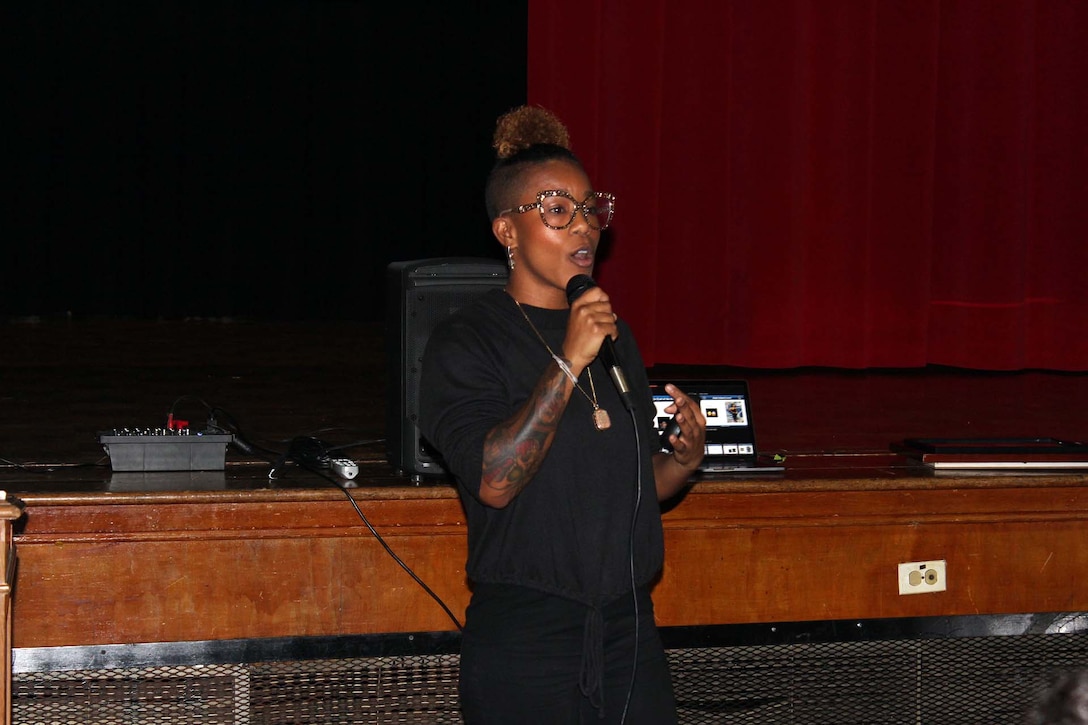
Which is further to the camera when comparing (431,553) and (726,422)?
(726,422)

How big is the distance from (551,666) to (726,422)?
42.8 inches

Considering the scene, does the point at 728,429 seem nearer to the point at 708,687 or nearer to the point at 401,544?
the point at 708,687

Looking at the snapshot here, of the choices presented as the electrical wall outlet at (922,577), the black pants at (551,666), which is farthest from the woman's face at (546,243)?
the electrical wall outlet at (922,577)

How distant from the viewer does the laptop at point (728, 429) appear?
2.54m

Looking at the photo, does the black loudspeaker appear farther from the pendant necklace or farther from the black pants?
the black pants

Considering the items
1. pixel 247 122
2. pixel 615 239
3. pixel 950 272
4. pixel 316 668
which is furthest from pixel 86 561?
pixel 247 122

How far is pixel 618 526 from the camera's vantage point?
1617mm

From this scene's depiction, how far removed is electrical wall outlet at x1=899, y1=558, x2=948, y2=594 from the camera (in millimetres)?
2527

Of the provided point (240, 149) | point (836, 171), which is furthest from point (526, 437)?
point (240, 149)

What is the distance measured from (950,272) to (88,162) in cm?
424

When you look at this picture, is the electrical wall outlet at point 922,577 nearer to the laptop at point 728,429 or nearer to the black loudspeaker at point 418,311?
the laptop at point 728,429

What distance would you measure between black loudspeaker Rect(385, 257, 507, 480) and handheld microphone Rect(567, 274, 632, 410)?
0.72 metres

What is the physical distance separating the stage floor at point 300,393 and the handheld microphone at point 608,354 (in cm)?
87

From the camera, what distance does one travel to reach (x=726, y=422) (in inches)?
102
